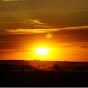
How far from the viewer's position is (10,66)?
30328 millimetres

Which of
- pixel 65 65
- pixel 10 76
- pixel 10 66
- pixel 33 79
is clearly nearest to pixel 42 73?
pixel 33 79

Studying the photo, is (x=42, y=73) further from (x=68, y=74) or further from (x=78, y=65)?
(x=78, y=65)

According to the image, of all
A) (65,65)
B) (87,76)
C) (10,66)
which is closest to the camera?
(87,76)

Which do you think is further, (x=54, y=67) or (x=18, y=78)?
(x=54, y=67)

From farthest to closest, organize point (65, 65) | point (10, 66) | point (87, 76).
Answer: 1. point (65, 65)
2. point (10, 66)
3. point (87, 76)

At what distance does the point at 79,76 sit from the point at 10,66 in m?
9.20

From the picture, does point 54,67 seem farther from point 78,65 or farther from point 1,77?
point 1,77

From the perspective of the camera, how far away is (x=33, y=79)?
24.2 m

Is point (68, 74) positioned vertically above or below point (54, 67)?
above

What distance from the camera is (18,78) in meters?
24.2

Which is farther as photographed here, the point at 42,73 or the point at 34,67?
the point at 34,67

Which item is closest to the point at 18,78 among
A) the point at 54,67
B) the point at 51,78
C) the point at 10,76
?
the point at 10,76

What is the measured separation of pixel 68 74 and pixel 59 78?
2.88 feet

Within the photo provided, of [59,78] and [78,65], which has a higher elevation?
[59,78]
